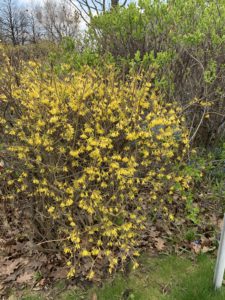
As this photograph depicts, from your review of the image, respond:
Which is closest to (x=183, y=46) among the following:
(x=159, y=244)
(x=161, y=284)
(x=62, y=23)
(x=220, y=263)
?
(x=159, y=244)

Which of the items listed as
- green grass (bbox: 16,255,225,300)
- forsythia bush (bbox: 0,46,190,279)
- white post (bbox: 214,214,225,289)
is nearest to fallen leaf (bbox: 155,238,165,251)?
green grass (bbox: 16,255,225,300)

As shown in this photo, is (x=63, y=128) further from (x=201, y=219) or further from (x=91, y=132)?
(x=201, y=219)

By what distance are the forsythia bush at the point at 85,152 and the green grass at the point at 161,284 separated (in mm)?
208

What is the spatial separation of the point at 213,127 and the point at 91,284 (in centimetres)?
258

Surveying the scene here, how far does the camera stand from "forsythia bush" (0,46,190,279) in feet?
7.80

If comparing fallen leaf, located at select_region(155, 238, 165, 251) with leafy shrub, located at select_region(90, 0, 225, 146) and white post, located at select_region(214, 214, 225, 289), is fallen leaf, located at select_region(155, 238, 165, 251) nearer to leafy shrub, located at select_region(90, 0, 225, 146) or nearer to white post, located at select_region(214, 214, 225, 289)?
white post, located at select_region(214, 214, 225, 289)

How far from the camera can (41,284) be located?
270 centimetres

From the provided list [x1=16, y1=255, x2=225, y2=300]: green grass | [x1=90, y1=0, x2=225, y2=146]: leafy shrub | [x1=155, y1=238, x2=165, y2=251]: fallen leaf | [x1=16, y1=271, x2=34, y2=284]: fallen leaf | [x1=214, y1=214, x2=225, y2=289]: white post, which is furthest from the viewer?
[x1=90, y1=0, x2=225, y2=146]: leafy shrub

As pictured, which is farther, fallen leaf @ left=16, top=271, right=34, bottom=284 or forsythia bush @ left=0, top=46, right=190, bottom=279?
fallen leaf @ left=16, top=271, right=34, bottom=284

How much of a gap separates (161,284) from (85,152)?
4.58 feet

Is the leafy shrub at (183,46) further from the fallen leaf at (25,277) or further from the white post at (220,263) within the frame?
the fallen leaf at (25,277)

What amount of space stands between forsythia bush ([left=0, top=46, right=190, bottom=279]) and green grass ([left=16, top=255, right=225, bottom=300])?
0.68 feet

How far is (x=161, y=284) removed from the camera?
2.70 metres

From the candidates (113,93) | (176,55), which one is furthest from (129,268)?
(176,55)
